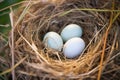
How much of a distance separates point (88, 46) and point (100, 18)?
115mm

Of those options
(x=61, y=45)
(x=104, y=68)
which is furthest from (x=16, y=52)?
(x=104, y=68)

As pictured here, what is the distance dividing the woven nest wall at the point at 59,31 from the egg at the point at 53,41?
21 mm

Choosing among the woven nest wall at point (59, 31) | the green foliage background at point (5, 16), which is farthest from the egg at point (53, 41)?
the green foliage background at point (5, 16)

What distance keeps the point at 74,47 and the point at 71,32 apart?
8 centimetres

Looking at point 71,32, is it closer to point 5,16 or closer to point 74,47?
point 74,47

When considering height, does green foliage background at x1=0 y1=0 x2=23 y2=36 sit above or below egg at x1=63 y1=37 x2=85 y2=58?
above

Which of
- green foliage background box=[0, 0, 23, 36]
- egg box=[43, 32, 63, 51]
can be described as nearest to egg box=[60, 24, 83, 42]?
egg box=[43, 32, 63, 51]

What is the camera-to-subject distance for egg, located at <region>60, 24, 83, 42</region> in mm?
1117

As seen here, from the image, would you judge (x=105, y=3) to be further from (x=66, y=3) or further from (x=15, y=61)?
(x=15, y=61)

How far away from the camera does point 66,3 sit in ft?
3.88

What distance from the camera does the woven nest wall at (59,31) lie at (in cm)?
93

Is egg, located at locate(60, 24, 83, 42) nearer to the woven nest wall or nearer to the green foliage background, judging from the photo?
the woven nest wall

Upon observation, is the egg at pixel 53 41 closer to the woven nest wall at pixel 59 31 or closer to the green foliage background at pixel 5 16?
the woven nest wall at pixel 59 31

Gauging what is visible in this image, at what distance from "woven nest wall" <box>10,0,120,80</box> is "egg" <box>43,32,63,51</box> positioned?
2 centimetres
